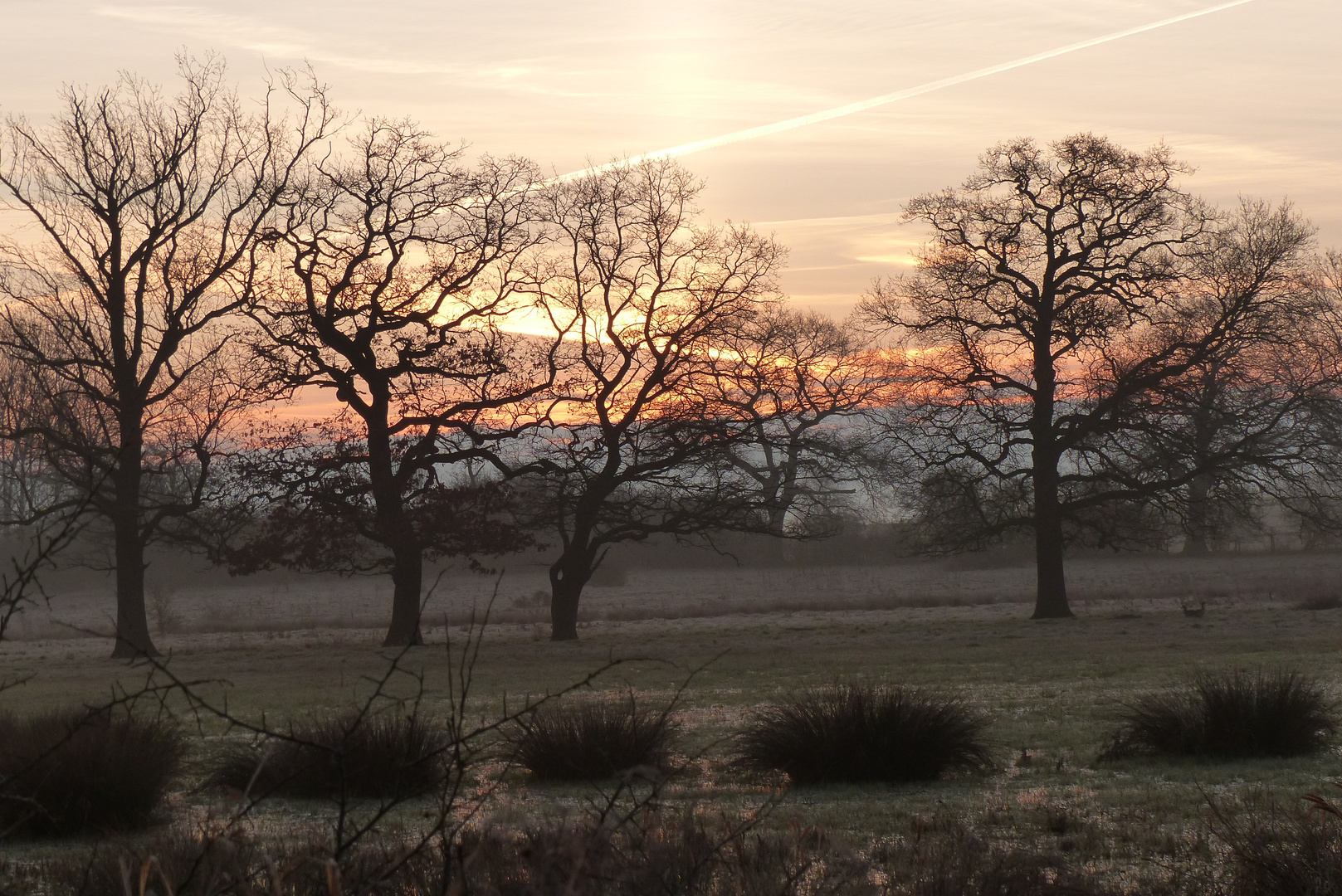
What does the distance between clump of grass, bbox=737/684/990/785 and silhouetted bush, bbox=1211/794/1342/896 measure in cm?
309

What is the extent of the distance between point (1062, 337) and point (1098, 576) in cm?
2058

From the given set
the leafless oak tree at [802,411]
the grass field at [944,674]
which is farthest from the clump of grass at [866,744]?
the leafless oak tree at [802,411]

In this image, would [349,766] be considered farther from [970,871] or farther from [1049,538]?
[1049,538]

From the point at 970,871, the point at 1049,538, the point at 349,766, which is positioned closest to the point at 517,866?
the point at 970,871

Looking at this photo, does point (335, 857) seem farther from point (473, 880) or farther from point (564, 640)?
point (564, 640)

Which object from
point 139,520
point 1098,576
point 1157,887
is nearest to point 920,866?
point 1157,887

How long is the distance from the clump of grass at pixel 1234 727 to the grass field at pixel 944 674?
23 centimetres

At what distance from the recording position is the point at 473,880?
4344mm

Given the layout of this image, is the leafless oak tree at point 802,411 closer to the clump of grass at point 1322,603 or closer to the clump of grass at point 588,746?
the clump of grass at point 1322,603

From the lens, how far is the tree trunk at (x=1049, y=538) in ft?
98.9

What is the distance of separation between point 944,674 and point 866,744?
27.8ft

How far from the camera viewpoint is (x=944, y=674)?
16375 millimetres

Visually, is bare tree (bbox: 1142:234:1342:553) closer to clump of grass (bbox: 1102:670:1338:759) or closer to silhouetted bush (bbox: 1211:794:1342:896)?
clump of grass (bbox: 1102:670:1338:759)

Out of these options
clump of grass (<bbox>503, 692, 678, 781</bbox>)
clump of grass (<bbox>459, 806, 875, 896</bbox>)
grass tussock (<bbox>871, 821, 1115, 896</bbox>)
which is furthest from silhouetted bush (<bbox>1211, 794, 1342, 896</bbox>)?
clump of grass (<bbox>503, 692, 678, 781</bbox>)
